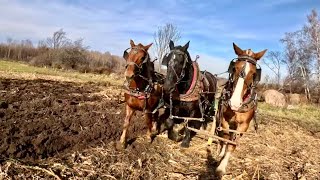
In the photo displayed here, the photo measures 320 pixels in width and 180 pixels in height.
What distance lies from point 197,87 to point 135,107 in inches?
52.8

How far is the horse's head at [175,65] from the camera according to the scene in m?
6.26

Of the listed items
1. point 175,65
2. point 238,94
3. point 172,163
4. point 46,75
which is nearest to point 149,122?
point 172,163

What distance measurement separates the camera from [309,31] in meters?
29.5

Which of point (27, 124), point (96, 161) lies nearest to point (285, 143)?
point (96, 161)

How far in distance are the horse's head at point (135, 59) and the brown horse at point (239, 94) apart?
63.5 inches

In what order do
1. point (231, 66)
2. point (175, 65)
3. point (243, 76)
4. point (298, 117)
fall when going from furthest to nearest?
point (298, 117) < point (175, 65) < point (231, 66) < point (243, 76)

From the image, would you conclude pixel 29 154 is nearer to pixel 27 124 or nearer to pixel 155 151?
pixel 27 124

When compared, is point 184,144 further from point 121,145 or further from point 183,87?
point 121,145

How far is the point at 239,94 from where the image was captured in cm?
527

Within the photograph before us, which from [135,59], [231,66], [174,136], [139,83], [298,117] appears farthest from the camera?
[298,117]

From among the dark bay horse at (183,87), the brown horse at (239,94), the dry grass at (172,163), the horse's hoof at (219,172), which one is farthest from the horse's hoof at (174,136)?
the horse's hoof at (219,172)

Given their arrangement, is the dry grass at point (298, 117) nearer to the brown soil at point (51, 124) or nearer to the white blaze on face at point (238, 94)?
the brown soil at point (51, 124)

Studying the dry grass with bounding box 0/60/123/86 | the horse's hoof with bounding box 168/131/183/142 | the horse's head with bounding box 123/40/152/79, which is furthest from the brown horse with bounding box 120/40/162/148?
the dry grass with bounding box 0/60/123/86

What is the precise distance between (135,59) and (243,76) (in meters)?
1.96
